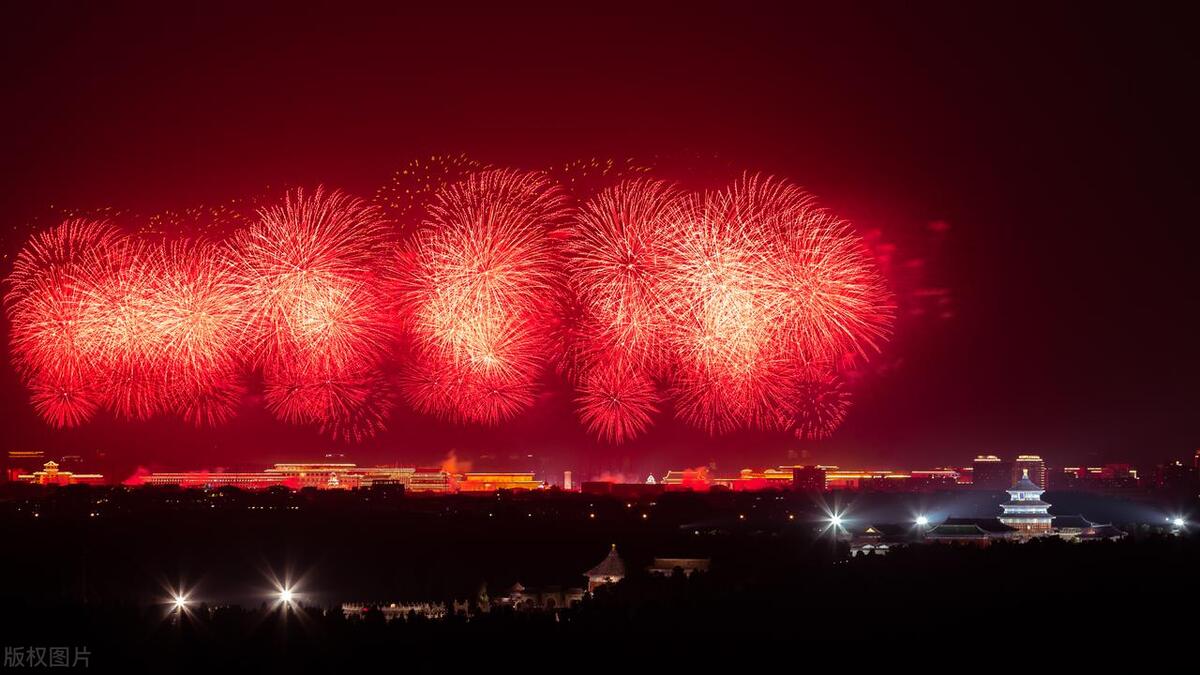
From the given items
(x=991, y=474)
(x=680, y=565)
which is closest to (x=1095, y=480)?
(x=991, y=474)

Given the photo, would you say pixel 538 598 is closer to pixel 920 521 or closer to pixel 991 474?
pixel 920 521

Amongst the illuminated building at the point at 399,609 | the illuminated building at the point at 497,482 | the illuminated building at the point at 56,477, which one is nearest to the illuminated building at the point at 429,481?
the illuminated building at the point at 497,482

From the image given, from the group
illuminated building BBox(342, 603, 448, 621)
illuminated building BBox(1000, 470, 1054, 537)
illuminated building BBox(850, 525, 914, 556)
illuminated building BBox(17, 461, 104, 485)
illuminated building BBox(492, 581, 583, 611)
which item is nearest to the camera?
illuminated building BBox(342, 603, 448, 621)

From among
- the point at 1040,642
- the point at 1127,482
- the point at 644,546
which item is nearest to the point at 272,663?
the point at 1040,642

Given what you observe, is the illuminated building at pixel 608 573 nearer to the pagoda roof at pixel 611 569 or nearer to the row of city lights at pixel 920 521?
the pagoda roof at pixel 611 569

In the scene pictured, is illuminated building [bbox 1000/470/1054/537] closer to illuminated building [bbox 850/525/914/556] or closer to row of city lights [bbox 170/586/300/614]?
illuminated building [bbox 850/525/914/556]

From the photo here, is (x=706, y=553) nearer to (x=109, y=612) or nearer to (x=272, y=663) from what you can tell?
(x=109, y=612)

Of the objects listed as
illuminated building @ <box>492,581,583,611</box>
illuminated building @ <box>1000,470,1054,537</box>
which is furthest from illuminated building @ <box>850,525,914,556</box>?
illuminated building @ <box>492,581,583,611</box>

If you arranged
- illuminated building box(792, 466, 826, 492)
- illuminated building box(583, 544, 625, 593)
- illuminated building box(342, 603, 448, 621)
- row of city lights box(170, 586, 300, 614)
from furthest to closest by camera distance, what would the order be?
illuminated building box(792, 466, 826, 492) → illuminated building box(583, 544, 625, 593) → row of city lights box(170, 586, 300, 614) → illuminated building box(342, 603, 448, 621)
